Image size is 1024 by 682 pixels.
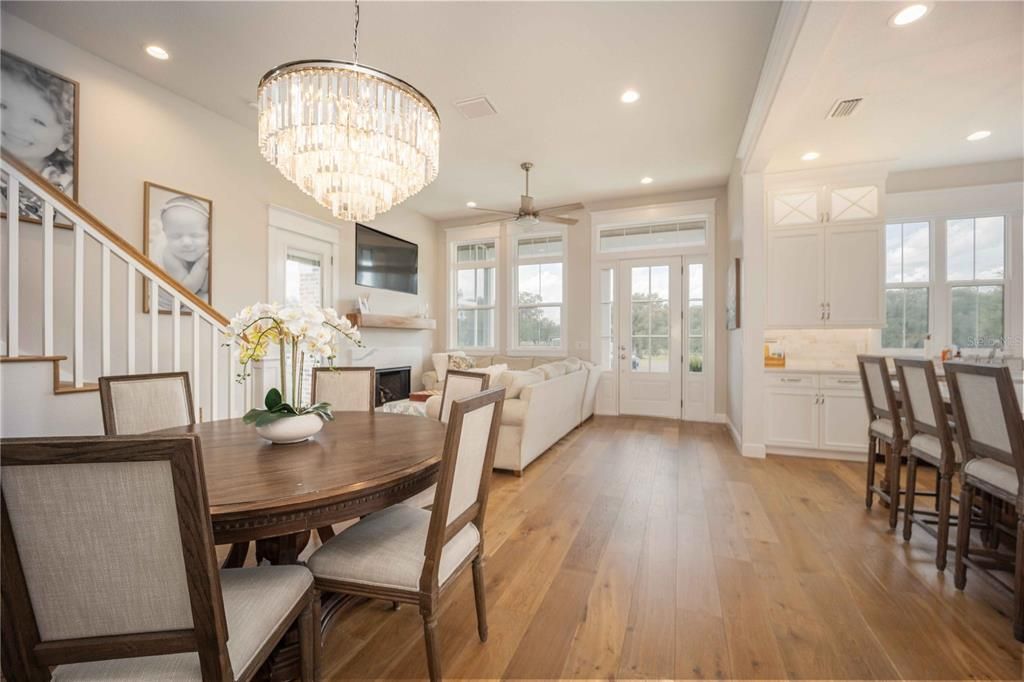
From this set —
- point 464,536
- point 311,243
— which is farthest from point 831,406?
point 311,243

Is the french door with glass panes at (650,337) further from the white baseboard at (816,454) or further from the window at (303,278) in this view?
the window at (303,278)

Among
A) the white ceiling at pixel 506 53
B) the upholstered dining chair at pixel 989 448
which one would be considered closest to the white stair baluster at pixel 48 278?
the white ceiling at pixel 506 53

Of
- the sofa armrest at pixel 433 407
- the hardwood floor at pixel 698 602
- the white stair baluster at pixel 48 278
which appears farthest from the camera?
the sofa armrest at pixel 433 407

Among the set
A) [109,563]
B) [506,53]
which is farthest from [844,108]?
[109,563]

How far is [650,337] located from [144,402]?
18.0 ft

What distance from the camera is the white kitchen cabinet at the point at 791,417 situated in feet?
13.2

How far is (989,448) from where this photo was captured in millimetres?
1812

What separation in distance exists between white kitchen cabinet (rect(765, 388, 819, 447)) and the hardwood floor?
3.39 feet

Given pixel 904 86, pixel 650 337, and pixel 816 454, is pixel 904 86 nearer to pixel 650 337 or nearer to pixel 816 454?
pixel 816 454

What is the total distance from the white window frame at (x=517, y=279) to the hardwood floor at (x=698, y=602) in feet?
12.2

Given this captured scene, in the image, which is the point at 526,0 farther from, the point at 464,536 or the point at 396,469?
the point at 464,536

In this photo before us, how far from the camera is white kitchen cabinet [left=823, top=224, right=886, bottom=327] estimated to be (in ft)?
13.2

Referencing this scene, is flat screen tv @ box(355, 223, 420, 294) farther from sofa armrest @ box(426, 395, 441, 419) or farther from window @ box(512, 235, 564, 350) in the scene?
sofa armrest @ box(426, 395, 441, 419)

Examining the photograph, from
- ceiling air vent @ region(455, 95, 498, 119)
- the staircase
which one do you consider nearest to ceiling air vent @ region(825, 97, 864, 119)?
ceiling air vent @ region(455, 95, 498, 119)
